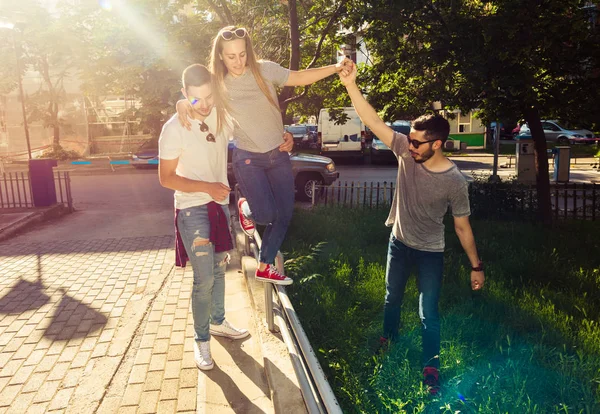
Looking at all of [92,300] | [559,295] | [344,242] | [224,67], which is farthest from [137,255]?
[559,295]

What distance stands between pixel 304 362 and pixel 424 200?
1404 mm

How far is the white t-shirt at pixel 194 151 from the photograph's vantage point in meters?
3.50

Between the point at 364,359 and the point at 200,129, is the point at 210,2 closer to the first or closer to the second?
the point at 200,129

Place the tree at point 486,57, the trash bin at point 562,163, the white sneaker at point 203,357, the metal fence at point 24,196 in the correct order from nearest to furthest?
the white sneaker at point 203,357, the tree at point 486,57, the metal fence at point 24,196, the trash bin at point 562,163

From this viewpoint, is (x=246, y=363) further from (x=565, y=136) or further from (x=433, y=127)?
(x=565, y=136)

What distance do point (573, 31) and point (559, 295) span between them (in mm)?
4204

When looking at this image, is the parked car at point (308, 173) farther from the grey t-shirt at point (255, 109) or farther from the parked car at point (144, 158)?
the parked car at point (144, 158)

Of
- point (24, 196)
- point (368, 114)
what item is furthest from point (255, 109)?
point (24, 196)

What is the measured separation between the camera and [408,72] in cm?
933

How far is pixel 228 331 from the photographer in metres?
4.59

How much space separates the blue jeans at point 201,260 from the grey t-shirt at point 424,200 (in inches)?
54.9

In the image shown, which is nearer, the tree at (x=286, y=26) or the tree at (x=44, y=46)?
the tree at (x=286, y=26)

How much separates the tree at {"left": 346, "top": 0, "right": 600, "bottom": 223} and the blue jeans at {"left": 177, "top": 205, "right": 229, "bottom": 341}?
5.29 meters

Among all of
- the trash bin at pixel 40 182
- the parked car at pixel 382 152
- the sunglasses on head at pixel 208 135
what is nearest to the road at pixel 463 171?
the parked car at pixel 382 152
